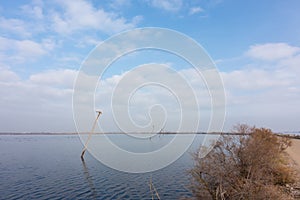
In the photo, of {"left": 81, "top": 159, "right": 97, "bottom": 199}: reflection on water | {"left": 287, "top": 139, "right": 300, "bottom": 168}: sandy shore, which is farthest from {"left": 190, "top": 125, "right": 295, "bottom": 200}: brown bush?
{"left": 287, "top": 139, "right": 300, "bottom": 168}: sandy shore

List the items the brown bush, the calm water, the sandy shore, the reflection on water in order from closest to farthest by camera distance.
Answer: the brown bush
the calm water
the reflection on water
the sandy shore

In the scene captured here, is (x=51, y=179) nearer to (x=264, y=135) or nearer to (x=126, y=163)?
(x=126, y=163)

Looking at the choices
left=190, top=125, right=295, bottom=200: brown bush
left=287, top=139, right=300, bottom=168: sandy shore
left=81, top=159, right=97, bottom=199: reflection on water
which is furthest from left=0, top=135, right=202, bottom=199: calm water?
left=287, top=139, right=300, bottom=168: sandy shore

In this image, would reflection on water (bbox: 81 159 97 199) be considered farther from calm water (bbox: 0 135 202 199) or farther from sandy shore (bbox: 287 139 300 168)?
sandy shore (bbox: 287 139 300 168)

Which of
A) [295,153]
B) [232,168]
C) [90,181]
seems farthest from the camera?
[295,153]

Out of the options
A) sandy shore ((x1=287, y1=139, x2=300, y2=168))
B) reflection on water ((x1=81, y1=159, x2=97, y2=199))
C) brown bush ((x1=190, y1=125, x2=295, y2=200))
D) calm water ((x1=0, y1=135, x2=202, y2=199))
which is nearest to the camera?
brown bush ((x1=190, y1=125, x2=295, y2=200))

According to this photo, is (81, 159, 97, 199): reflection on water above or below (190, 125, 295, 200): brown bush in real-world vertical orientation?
below

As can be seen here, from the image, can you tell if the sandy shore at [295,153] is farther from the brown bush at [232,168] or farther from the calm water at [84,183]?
the brown bush at [232,168]

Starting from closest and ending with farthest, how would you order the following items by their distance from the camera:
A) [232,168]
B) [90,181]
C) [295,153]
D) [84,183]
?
1. [232,168]
2. [84,183]
3. [90,181]
4. [295,153]

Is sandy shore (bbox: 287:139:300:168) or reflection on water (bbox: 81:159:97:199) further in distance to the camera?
sandy shore (bbox: 287:139:300:168)

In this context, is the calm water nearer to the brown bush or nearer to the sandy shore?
the brown bush

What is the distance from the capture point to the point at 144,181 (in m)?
29.0

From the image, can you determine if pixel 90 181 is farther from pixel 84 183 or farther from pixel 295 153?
pixel 295 153

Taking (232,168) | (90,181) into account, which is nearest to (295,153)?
(232,168)
